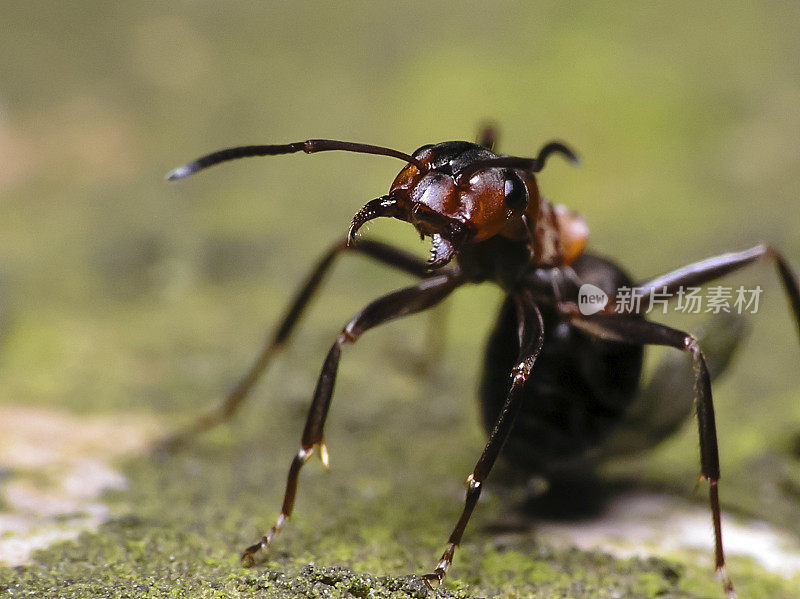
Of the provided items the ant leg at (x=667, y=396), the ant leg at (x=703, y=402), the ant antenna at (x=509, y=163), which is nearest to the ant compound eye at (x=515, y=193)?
the ant antenna at (x=509, y=163)

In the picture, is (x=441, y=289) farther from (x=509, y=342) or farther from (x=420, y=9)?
(x=420, y=9)

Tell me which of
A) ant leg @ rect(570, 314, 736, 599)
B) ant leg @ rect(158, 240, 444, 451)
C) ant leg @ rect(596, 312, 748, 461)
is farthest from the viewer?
ant leg @ rect(158, 240, 444, 451)

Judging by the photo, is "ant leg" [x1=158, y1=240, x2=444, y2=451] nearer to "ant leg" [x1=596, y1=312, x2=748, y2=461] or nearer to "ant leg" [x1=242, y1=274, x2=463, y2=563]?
"ant leg" [x1=242, y1=274, x2=463, y2=563]

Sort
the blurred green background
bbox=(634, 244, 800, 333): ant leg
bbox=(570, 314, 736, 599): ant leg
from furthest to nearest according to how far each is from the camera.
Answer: the blurred green background
bbox=(634, 244, 800, 333): ant leg
bbox=(570, 314, 736, 599): ant leg

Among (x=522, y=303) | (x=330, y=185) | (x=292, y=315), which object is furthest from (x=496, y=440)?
(x=330, y=185)

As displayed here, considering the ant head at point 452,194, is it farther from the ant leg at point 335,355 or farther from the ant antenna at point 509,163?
the ant leg at point 335,355

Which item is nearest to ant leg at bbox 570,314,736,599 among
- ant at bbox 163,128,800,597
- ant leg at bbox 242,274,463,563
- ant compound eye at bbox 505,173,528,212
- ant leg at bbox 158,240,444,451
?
ant at bbox 163,128,800,597

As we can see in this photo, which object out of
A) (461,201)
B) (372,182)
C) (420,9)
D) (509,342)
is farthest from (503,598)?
(420,9)
